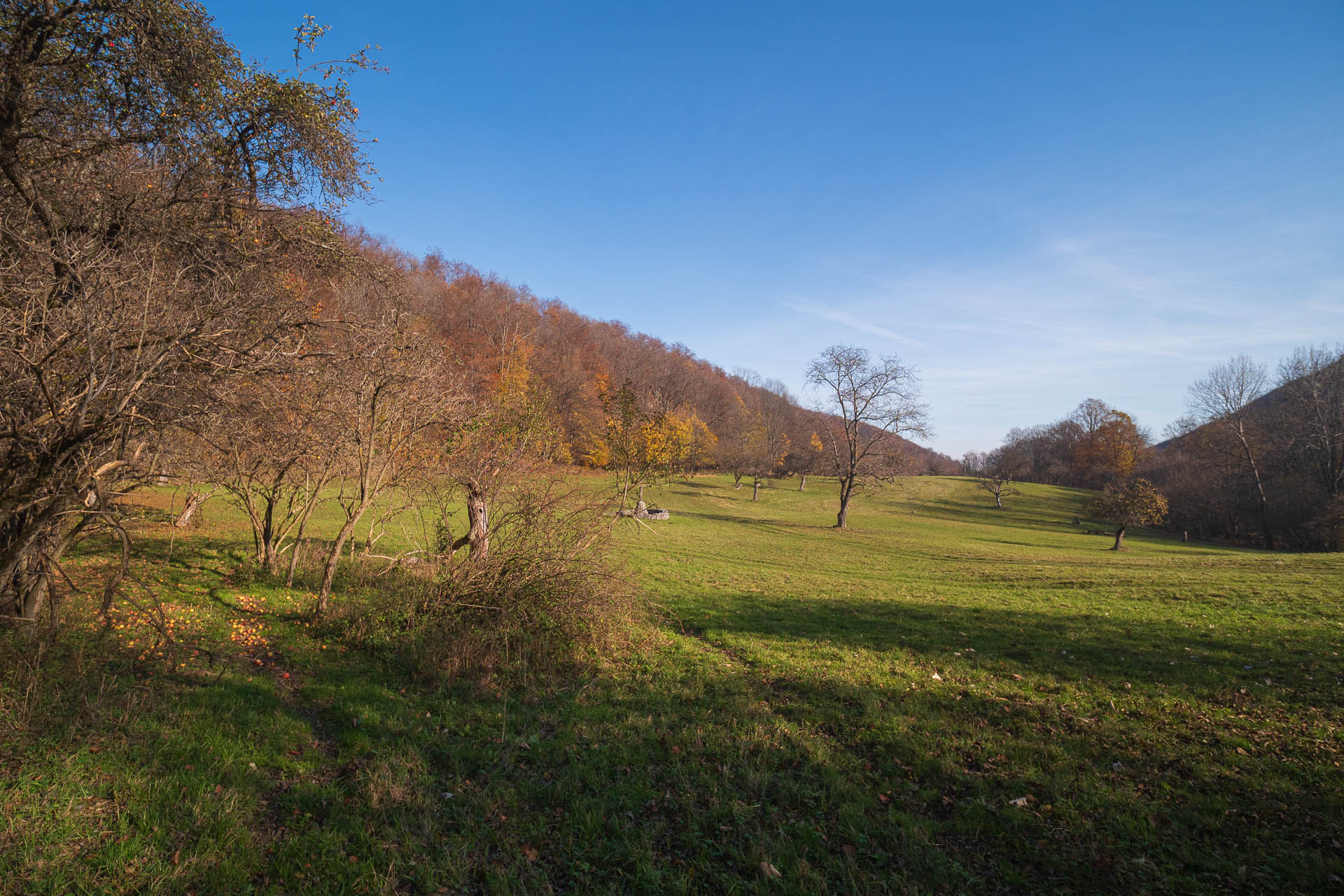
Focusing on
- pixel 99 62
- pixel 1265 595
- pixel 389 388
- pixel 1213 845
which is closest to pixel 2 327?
pixel 389 388

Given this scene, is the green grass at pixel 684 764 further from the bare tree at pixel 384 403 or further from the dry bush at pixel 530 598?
the bare tree at pixel 384 403

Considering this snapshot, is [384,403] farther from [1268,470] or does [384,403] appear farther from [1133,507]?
[1268,470]

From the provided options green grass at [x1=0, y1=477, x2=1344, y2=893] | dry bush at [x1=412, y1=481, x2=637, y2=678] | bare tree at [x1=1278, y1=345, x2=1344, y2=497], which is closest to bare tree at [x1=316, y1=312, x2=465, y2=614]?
dry bush at [x1=412, y1=481, x2=637, y2=678]

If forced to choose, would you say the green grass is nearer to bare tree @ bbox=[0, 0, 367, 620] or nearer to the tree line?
bare tree @ bbox=[0, 0, 367, 620]

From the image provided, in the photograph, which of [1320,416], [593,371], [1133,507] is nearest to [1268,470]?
[1320,416]

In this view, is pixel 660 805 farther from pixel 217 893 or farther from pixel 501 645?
pixel 501 645

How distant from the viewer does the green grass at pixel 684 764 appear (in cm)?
377

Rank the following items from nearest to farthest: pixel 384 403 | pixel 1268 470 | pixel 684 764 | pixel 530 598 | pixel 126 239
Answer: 1. pixel 684 764
2. pixel 126 239
3. pixel 530 598
4. pixel 384 403
5. pixel 1268 470

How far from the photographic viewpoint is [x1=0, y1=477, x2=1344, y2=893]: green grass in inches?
148

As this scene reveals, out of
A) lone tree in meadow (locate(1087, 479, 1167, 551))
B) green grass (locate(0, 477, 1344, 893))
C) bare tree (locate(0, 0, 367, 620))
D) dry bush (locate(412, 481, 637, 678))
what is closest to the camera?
green grass (locate(0, 477, 1344, 893))

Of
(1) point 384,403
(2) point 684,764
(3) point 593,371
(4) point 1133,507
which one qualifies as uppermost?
(3) point 593,371

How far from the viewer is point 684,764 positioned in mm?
5340

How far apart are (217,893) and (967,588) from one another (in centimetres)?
1776

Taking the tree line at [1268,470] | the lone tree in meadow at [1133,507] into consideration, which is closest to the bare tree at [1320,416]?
the tree line at [1268,470]
